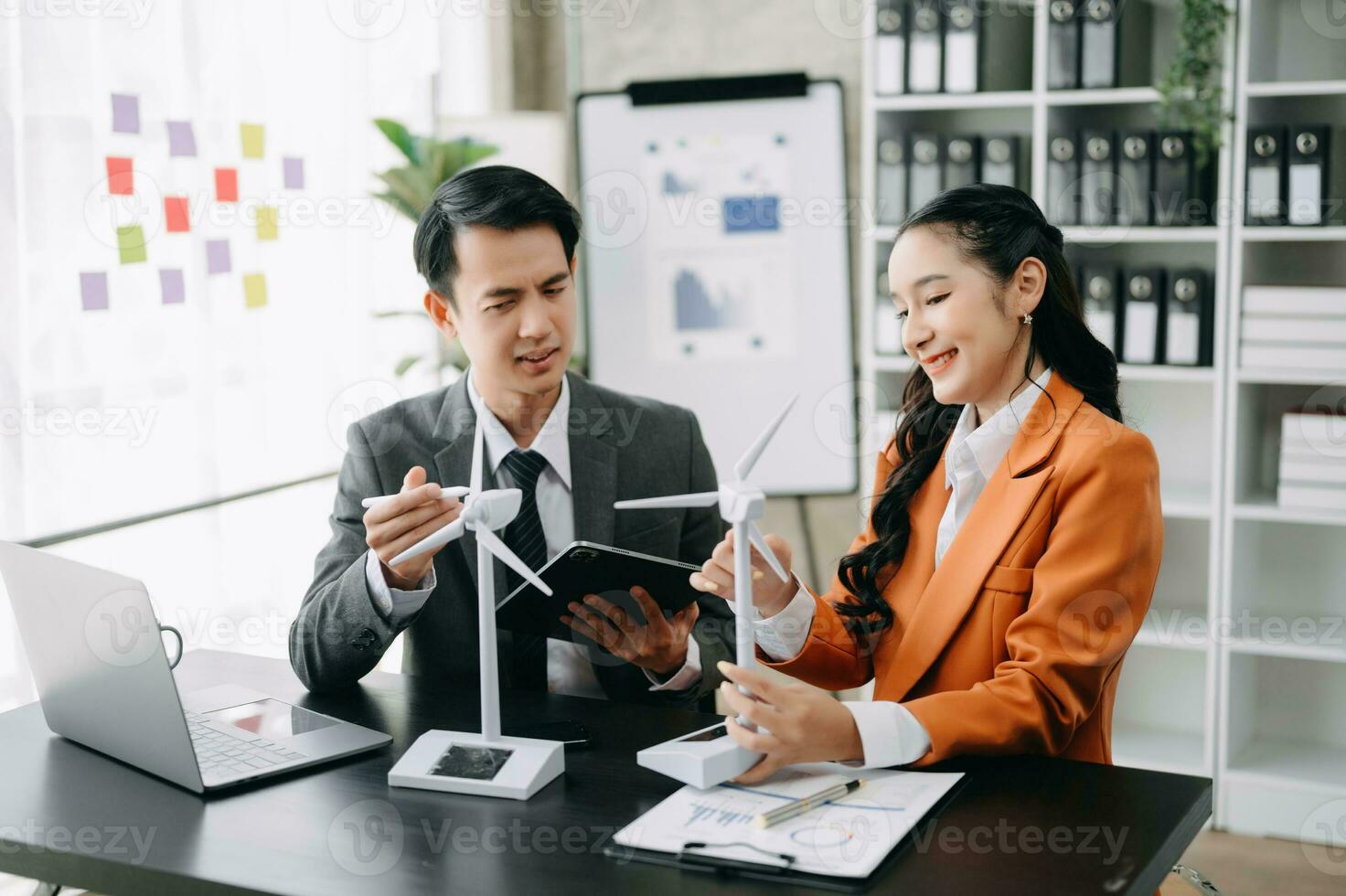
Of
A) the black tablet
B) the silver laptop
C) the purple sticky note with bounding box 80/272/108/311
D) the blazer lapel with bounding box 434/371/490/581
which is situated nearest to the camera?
the silver laptop

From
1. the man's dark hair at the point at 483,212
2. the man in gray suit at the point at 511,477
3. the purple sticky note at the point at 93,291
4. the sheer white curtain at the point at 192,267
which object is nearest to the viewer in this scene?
the man in gray suit at the point at 511,477

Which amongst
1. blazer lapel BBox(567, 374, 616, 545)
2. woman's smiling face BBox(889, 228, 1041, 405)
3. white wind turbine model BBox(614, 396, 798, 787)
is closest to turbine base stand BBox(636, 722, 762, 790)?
white wind turbine model BBox(614, 396, 798, 787)

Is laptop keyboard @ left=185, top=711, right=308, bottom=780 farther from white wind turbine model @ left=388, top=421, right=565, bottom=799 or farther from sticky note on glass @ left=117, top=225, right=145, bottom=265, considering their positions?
sticky note on glass @ left=117, top=225, right=145, bottom=265

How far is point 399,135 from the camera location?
372 centimetres

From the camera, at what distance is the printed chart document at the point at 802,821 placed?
127 centimetres

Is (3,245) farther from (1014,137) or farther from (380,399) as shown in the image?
(1014,137)

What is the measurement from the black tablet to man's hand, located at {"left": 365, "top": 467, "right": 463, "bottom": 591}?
142 millimetres

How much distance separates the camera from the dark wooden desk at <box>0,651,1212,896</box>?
126 centimetres

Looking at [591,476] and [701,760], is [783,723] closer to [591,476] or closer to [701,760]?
[701,760]

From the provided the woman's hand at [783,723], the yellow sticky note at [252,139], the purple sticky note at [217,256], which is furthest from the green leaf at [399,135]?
the woman's hand at [783,723]

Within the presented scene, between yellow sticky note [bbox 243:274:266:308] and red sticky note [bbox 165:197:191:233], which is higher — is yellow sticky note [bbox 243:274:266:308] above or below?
below

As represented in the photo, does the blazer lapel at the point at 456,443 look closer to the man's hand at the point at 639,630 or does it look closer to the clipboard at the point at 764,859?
the man's hand at the point at 639,630

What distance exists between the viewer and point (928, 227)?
5.82 ft

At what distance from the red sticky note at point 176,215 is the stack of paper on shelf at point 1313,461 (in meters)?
2.77
